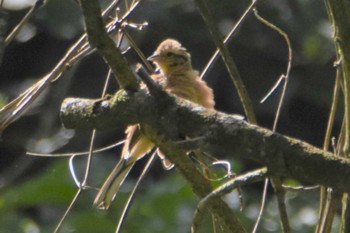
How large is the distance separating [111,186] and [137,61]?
3.22 m

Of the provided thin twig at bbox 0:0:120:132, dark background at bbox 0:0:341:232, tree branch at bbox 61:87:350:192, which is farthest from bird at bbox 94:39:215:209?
dark background at bbox 0:0:341:232

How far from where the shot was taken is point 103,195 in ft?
13.2

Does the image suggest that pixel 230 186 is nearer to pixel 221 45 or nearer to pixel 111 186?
pixel 221 45

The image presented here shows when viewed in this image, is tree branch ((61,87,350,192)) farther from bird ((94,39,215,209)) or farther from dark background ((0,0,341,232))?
dark background ((0,0,341,232))

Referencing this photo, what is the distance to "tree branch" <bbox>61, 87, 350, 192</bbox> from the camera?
2.06 m

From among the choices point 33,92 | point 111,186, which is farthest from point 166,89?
point 33,92

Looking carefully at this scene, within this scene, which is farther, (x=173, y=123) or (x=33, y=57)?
(x=33, y=57)

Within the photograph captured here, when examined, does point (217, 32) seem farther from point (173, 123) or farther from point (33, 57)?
point (33, 57)

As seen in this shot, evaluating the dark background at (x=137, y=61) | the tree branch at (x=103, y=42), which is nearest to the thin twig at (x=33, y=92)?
the tree branch at (x=103, y=42)

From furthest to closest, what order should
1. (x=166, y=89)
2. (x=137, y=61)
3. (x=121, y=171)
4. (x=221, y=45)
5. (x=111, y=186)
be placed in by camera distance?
(x=137, y=61) < (x=121, y=171) < (x=166, y=89) < (x=111, y=186) < (x=221, y=45)

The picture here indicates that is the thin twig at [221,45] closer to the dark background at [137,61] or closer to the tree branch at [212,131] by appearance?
the tree branch at [212,131]

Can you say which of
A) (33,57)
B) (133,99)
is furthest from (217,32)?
(33,57)

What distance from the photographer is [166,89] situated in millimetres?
4305

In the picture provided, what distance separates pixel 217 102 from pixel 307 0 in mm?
1091
